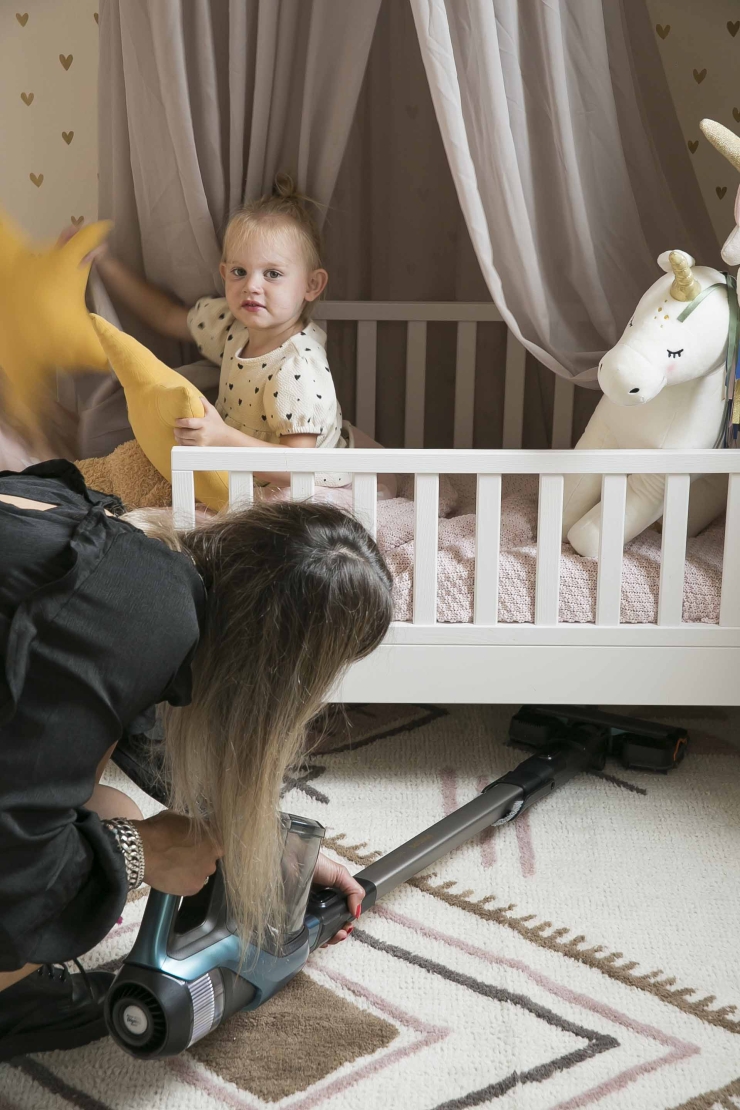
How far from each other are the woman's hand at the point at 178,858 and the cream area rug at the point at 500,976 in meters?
0.20

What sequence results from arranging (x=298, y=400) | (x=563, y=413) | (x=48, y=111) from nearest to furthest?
(x=298, y=400)
(x=563, y=413)
(x=48, y=111)

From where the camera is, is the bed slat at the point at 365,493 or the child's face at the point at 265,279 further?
the child's face at the point at 265,279

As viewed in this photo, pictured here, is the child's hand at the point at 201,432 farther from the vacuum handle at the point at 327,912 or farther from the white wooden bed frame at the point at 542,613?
the vacuum handle at the point at 327,912

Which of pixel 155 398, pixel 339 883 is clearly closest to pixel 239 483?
pixel 155 398

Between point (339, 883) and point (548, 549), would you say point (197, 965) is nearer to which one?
point (339, 883)

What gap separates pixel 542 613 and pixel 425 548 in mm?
191

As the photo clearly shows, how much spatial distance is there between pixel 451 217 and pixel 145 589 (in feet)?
4.85

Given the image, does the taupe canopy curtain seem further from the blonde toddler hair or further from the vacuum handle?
the vacuum handle

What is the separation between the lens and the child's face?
67.7 inches

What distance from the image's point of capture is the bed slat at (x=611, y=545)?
144cm

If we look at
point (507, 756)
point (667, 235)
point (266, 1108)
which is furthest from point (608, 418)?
point (266, 1108)

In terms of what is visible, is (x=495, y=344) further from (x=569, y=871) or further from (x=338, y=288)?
(x=569, y=871)

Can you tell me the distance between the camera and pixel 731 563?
146cm

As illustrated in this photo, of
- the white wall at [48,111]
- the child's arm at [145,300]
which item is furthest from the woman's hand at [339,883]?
the white wall at [48,111]
